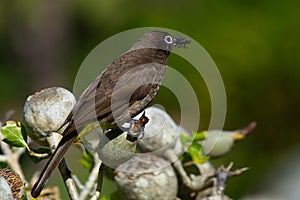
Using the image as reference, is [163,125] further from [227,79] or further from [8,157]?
[227,79]

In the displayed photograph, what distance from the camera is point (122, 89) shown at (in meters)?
1.51

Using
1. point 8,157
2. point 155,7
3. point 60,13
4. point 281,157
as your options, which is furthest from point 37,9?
Result: point 8,157

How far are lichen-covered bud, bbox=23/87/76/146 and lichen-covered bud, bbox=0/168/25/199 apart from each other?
0.12 meters

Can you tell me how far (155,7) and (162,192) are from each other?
17.4 feet

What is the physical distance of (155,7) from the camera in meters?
6.69

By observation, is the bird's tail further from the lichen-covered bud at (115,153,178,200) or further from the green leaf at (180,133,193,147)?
the green leaf at (180,133,193,147)

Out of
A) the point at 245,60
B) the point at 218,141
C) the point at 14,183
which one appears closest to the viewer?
the point at 14,183

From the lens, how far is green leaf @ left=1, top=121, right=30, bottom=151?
1382 millimetres

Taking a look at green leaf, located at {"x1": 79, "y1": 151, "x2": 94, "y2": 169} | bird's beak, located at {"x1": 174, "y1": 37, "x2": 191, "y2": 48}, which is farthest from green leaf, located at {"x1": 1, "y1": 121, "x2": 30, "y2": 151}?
bird's beak, located at {"x1": 174, "y1": 37, "x2": 191, "y2": 48}

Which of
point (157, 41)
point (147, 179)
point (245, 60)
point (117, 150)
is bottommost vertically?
point (245, 60)

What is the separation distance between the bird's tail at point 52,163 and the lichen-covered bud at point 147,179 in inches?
8.0

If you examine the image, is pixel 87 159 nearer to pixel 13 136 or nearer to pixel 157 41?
pixel 13 136

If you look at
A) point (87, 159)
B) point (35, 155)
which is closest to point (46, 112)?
point (35, 155)

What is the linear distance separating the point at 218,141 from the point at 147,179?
0.24 meters
